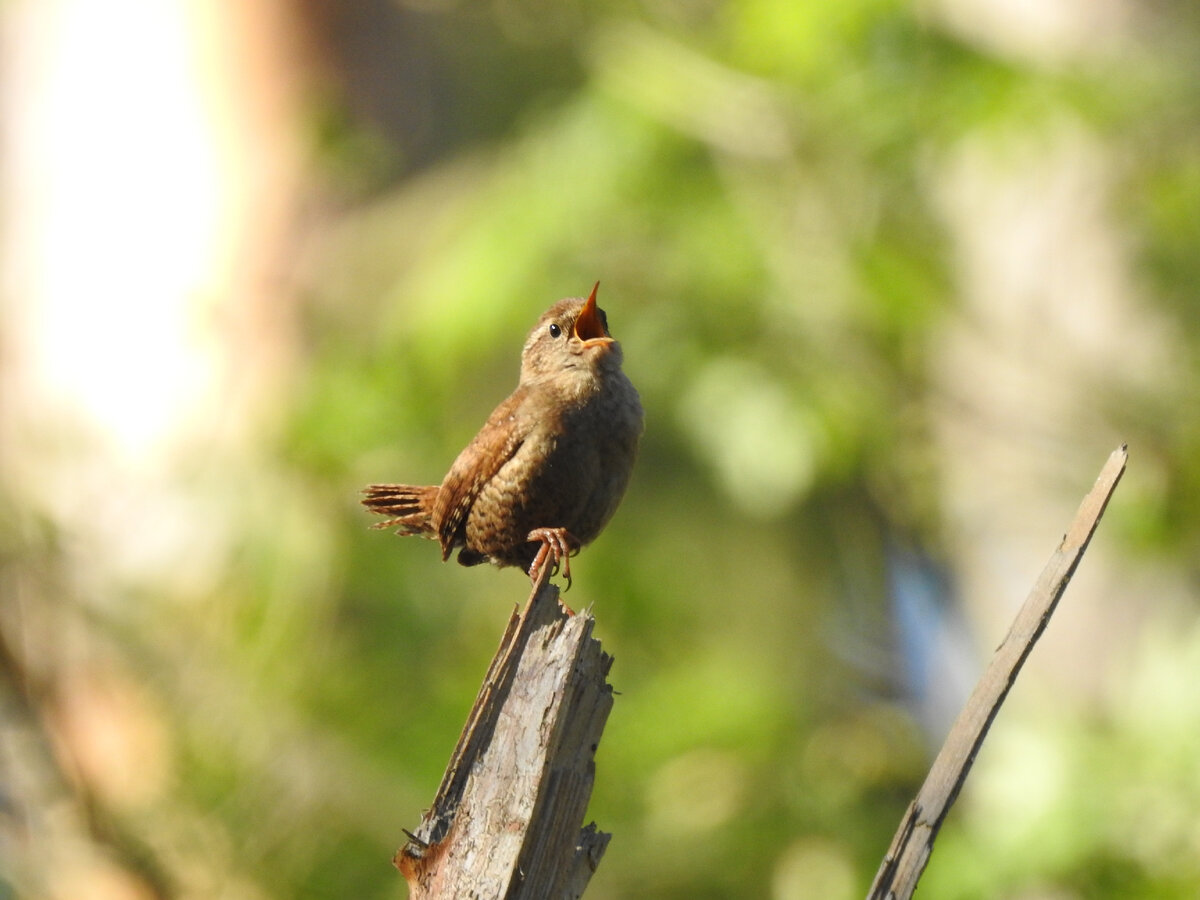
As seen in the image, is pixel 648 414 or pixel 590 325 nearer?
pixel 590 325

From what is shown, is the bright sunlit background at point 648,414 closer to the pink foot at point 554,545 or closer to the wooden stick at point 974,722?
the pink foot at point 554,545

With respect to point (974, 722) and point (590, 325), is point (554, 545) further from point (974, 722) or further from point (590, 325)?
point (974, 722)

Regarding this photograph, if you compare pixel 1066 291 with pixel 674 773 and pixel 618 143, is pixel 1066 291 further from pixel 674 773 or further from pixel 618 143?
pixel 674 773

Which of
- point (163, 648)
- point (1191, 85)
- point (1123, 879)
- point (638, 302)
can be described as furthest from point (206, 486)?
point (1191, 85)

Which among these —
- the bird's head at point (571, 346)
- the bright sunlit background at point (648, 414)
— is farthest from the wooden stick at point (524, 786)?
the bright sunlit background at point (648, 414)

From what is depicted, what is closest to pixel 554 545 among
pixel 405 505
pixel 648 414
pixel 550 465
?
pixel 550 465

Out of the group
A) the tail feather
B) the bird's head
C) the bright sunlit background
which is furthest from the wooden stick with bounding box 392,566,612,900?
the bright sunlit background
